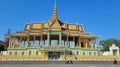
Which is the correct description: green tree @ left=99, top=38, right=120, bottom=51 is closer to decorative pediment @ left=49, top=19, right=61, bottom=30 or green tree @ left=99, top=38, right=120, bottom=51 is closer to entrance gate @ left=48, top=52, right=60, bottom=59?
decorative pediment @ left=49, top=19, right=61, bottom=30

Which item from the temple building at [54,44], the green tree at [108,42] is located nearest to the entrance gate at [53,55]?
the temple building at [54,44]

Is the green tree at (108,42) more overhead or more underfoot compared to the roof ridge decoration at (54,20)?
more underfoot

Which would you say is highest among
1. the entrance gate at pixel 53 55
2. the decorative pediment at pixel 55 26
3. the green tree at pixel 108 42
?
the decorative pediment at pixel 55 26

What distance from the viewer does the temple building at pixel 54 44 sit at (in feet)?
198

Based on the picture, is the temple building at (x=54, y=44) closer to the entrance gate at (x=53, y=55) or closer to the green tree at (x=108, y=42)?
the entrance gate at (x=53, y=55)

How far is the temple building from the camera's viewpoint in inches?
2372

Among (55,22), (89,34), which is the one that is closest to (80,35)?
(89,34)

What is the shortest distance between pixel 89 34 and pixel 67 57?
14.9 metres

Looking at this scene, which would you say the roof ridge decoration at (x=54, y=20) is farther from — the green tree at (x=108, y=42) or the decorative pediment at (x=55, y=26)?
the green tree at (x=108, y=42)

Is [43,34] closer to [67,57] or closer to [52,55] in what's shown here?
[52,55]

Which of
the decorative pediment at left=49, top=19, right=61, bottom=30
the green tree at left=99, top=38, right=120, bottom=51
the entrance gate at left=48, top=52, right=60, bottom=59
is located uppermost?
the decorative pediment at left=49, top=19, right=61, bottom=30

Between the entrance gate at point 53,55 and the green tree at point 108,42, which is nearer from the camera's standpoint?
the entrance gate at point 53,55

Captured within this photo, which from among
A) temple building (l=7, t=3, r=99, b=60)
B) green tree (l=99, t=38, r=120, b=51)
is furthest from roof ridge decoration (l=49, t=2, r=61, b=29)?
green tree (l=99, t=38, r=120, b=51)

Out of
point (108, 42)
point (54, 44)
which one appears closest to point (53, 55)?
point (54, 44)
